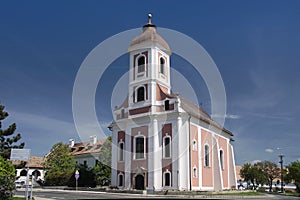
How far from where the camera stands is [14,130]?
40156mm

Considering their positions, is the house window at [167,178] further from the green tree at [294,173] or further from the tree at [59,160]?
the green tree at [294,173]

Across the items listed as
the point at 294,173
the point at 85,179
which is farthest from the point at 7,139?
the point at 294,173

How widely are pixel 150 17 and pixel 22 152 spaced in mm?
32835

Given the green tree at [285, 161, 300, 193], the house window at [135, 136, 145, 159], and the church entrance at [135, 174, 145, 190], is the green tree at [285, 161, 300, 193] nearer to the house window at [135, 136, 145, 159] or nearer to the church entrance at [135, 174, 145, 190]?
the church entrance at [135, 174, 145, 190]

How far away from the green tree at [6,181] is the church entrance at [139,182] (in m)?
23.4

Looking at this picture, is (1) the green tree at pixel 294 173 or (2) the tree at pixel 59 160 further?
(2) the tree at pixel 59 160

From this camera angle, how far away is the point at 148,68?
42.2 metres

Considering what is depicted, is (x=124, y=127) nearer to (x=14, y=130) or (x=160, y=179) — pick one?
(x=160, y=179)

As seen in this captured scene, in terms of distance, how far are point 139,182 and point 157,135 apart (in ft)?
20.0

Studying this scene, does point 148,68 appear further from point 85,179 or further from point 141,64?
point 85,179

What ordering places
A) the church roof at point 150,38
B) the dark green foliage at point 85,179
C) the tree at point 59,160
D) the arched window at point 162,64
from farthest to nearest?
the tree at point 59,160
the dark green foliage at point 85,179
the arched window at point 162,64
the church roof at point 150,38

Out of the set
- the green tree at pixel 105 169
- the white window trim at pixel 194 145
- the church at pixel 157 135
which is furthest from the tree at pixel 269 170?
the white window trim at pixel 194 145

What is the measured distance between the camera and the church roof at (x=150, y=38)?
42.9 m

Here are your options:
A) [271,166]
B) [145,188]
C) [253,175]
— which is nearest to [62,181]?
[145,188]
